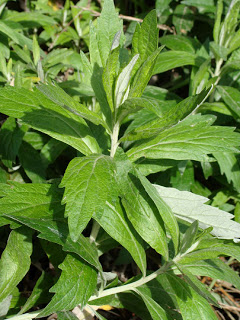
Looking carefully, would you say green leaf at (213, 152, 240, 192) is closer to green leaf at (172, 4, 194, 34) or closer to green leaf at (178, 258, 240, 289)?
green leaf at (178, 258, 240, 289)

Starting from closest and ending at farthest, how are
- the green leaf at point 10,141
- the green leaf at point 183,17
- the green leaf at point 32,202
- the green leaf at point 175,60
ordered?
1. the green leaf at point 32,202
2. the green leaf at point 10,141
3. the green leaf at point 175,60
4. the green leaf at point 183,17

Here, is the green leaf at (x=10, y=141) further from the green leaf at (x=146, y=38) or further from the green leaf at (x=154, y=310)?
the green leaf at (x=154, y=310)

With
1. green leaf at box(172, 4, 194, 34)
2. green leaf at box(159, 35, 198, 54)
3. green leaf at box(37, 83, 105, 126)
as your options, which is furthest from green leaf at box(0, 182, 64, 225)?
green leaf at box(172, 4, 194, 34)

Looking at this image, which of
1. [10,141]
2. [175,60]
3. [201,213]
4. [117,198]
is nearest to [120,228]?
[117,198]

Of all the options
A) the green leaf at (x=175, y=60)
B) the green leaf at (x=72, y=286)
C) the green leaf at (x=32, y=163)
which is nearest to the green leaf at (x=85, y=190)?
the green leaf at (x=72, y=286)

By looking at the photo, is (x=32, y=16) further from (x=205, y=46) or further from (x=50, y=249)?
(x=50, y=249)

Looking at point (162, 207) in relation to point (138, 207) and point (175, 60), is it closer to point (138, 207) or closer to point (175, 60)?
point (138, 207)
